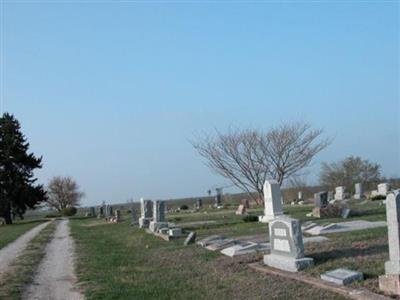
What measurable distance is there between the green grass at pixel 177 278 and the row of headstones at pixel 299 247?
1.92ft

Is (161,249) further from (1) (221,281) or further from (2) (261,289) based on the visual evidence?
(2) (261,289)

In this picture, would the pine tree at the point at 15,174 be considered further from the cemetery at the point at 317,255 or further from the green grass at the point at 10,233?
the cemetery at the point at 317,255

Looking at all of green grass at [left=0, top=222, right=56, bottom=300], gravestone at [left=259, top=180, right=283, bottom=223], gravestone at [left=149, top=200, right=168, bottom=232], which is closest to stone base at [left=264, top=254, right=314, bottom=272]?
green grass at [left=0, top=222, right=56, bottom=300]

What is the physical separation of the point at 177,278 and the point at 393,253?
480 cm

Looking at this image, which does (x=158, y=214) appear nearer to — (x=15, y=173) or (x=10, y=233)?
(x=10, y=233)

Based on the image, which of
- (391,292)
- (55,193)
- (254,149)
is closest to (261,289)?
(391,292)

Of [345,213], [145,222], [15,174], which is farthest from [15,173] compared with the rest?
[345,213]

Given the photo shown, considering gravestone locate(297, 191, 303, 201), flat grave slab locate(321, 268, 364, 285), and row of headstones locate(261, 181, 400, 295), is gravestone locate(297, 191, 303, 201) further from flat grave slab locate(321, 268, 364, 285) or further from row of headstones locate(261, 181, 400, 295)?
flat grave slab locate(321, 268, 364, 285)

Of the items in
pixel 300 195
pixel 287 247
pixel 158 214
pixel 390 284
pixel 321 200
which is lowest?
pixel 390 284

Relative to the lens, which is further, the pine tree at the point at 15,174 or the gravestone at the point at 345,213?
the pine tree at the point at 15,174

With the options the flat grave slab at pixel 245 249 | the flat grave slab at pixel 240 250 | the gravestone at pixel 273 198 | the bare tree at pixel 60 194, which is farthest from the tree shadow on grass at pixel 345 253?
the bare tree at pixel 60 194

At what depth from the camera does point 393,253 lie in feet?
28.4

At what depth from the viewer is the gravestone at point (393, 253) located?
8.36 m

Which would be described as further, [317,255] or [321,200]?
[321,200]
